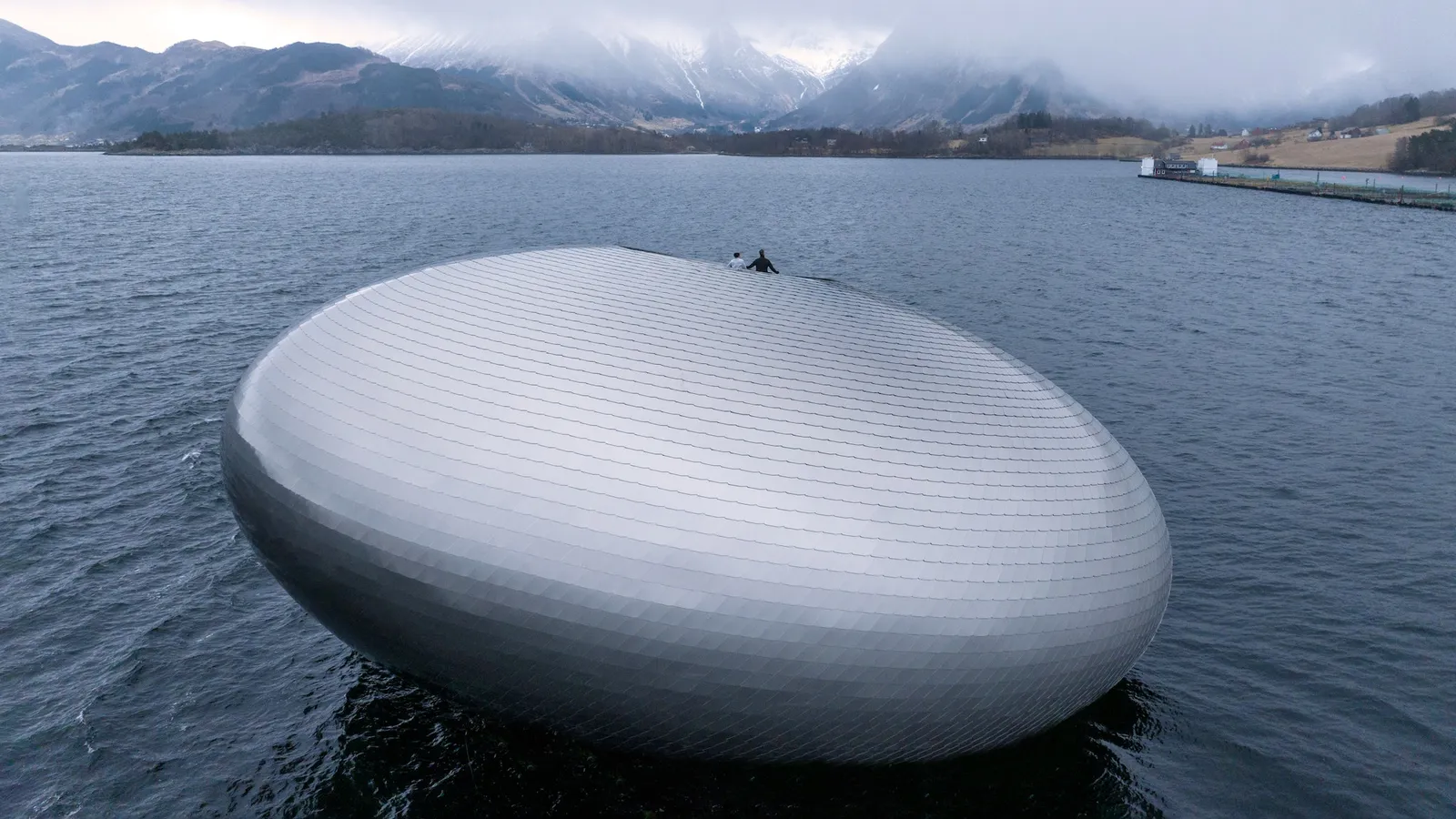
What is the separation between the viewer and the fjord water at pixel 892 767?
77.3 ft

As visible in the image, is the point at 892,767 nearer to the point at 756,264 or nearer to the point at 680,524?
the point at 680,524

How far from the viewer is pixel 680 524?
19297mm

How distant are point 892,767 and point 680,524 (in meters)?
9.06

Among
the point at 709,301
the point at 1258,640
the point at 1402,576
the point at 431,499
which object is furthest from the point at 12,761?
the point at 1402,576

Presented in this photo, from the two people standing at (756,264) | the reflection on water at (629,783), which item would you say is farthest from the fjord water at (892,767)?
the two people standing at (756,264)

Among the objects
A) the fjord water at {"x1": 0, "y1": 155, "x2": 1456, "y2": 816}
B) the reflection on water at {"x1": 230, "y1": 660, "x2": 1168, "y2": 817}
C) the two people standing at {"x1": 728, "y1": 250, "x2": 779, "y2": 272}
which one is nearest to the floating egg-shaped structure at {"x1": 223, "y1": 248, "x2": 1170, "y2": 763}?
the reflection on water at {"x1": 230, "y1": 660, "x2": 1168, "y2": 817}

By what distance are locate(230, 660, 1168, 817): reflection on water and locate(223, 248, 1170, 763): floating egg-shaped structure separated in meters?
1.27

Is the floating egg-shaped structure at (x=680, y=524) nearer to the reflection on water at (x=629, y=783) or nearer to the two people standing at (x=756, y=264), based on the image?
the reflection on water at (x=629, y=783)

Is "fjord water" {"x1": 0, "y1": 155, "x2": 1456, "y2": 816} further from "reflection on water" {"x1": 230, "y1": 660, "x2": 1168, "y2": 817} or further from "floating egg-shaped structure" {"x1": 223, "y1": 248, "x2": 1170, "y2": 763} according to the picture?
"floating egg-shaped structure" {"x1": 223, "y1": 248, "x2": 1170, "y2": 763}

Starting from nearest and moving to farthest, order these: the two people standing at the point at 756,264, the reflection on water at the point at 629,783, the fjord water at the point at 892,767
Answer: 1. the reflection on water at the point at 629,783
2. the fjord water at the point at 892,767
3. the two people standing at the point at 756,264

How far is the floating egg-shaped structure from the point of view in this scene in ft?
63.9

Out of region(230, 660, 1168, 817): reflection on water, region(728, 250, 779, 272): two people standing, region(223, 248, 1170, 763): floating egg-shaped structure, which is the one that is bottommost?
region(230, 660, 1168, 817): reflection on water

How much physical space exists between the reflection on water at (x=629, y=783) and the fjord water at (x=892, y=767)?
0.07 meters

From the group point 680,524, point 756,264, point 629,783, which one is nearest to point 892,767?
point 629,783
